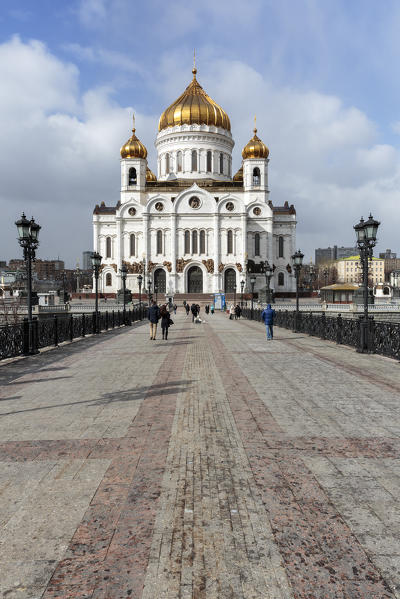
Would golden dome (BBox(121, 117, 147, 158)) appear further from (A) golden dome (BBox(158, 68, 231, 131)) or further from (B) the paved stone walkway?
(B) the paved stone walkway

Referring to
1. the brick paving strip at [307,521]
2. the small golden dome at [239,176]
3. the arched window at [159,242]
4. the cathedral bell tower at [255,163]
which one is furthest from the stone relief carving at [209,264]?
the brick paving strip at [307,521]

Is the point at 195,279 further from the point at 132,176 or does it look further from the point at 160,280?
the point at 132,176

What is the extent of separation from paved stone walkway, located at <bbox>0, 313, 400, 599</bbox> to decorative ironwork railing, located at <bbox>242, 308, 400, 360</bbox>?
4181mm

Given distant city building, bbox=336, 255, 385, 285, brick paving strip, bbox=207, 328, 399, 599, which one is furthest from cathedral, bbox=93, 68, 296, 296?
distant city building, bbox=336, 255, 385, 285

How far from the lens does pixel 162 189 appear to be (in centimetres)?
6775

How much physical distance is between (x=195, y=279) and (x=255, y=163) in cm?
1943

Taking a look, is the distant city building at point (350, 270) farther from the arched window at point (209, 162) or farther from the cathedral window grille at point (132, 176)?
the cathedral window grille at point (132, 176)

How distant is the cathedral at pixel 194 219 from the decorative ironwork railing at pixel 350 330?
42.6 m

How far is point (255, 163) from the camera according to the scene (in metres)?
67.2

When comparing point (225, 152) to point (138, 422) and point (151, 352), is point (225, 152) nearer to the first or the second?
point (151, 352)

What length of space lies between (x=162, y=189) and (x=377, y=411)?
64.4 meters

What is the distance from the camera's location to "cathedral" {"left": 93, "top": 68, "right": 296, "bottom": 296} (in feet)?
214

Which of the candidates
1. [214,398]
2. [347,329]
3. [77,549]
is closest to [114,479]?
[77,549]

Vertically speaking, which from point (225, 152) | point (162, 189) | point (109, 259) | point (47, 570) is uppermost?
point (225, 152)
